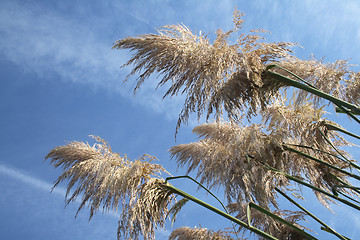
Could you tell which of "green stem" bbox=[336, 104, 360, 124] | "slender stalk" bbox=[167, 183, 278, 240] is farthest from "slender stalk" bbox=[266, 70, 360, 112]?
"slender stalk" bbox=[167, 183, 278, 240]

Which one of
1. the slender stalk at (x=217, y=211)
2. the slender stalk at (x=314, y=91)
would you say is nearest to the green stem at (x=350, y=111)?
the slender stalk at (x=314, y=91)

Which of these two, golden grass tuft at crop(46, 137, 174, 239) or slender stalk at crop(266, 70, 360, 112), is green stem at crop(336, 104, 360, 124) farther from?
golden grass tuft at crop(46, 137, 174, 239)

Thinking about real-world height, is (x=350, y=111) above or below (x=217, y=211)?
above

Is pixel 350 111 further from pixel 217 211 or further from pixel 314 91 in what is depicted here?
pixel 217 211

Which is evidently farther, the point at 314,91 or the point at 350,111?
the point at 350,111

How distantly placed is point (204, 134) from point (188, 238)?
1.05 metres

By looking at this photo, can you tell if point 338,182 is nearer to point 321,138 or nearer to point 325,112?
point 321,138

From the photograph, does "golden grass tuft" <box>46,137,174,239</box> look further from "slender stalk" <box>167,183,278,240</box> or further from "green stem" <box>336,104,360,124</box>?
"green stem" <box>336,104,360,124</box>

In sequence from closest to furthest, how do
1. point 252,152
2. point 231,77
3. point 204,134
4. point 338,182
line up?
point 231,77
point 252,152
point 338,182
point 204,134

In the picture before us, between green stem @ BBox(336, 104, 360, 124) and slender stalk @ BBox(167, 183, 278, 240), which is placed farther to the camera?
green stem @ BBox(336, 104, 360, 124)

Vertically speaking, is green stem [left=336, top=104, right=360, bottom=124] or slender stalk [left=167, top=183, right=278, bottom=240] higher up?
green stem [left=336, top=104, right=360, bottom=124]

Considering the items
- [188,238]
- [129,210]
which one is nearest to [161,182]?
[129,210]

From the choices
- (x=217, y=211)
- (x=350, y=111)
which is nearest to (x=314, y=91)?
(x=350, y=111)

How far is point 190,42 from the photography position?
2439 millimetres
